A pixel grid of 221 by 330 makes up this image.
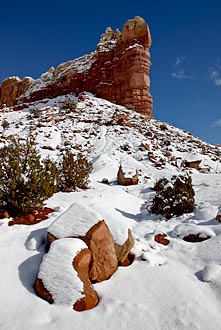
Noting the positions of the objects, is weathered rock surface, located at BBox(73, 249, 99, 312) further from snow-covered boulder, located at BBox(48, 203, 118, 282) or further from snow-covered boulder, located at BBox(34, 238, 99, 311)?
snow-covered boulder, located at BBox(48, 203, 118, 282)

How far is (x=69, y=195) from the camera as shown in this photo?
736 centimetres

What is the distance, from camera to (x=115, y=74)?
128 feet

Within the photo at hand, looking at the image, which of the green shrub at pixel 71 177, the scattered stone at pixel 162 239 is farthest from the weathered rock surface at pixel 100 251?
the green shrub at pixel 71 177

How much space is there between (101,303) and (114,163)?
11.9 metres

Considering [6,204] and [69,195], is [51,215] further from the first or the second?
[69,195]

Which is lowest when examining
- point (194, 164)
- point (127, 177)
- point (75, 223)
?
A: point (75, 223)

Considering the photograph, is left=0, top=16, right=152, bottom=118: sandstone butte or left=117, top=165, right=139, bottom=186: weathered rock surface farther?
left=0, top=16, right=152, bottom=118: sandstone butte

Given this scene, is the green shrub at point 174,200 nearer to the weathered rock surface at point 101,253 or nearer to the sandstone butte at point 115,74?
the weathered rock surface at point 101,253

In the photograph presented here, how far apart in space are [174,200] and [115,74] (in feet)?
117

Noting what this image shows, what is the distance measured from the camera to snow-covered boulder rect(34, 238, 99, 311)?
3.11 metres

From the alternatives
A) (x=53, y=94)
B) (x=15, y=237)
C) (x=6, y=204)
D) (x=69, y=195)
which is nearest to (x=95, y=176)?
(x=69, y=195)

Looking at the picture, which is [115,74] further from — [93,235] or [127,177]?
[93,235]

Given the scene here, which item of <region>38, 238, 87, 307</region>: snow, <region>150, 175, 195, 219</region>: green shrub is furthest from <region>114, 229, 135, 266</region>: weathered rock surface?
<region>150, 175, 195, 219</region>: green shrub

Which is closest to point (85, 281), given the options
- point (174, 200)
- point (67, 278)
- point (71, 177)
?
point (67, 278)
